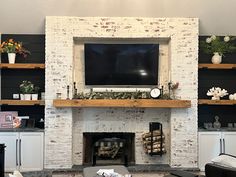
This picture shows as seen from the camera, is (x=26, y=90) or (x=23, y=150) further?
(x=26, y=90)

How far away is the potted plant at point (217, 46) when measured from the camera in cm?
712

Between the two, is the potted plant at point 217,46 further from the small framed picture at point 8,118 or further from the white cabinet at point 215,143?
the small framed picture at point 8,118

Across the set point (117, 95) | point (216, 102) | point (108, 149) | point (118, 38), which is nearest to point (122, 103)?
point (117, 95)

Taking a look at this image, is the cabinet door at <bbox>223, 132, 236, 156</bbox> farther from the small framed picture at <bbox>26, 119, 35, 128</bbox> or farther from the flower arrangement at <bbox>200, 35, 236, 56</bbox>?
the small framed picture at <bbox>26, 119, 35, 128</bbox>

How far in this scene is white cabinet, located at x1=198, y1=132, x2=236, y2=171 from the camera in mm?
6938

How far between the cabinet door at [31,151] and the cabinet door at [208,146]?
10.4ft

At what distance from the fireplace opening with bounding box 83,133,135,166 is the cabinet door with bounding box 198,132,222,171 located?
4.55 ft

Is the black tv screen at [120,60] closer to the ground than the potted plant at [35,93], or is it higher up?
higher up

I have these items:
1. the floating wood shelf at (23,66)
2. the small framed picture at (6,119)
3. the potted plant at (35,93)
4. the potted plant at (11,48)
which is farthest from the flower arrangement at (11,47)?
the small framed picture at (6,119)

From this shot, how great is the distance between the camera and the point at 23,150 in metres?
6.78

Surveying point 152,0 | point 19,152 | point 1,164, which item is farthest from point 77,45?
point 1,164

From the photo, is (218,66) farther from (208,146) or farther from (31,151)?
(31,151)

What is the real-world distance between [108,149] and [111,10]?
2.84 metres

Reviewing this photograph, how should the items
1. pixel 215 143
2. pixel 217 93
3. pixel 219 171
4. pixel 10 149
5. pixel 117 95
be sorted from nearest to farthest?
1. pixel 219 171
2. pixel 10 149
3. pixel 215 143
4. pixel 117 95
5. pixel 217 93
